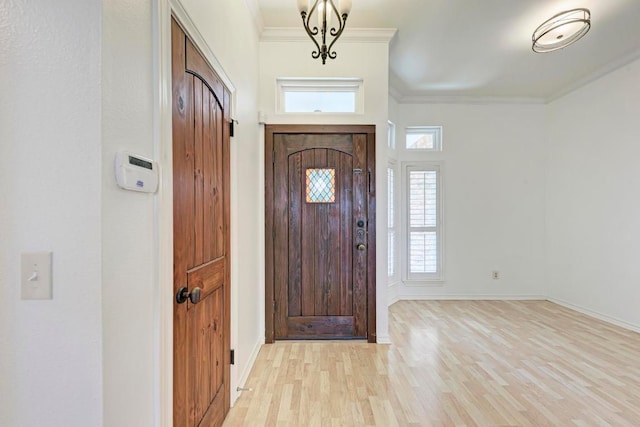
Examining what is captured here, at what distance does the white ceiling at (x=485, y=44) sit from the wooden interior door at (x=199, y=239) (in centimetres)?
165

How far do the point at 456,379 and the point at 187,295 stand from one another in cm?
218

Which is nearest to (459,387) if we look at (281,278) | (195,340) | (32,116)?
(281,278)

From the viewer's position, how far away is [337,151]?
309 cm

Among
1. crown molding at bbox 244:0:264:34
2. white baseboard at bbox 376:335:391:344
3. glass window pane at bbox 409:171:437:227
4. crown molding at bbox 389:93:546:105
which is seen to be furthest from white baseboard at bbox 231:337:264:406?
crown molding at bbox 389:93:546:105

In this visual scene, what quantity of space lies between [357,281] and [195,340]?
190 cm

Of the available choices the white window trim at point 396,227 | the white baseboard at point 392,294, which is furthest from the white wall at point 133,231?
the white baseboard at point 392,294

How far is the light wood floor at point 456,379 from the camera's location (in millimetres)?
1940

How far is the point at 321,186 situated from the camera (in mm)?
3098

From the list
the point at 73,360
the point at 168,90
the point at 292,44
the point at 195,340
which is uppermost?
the point at 292,44

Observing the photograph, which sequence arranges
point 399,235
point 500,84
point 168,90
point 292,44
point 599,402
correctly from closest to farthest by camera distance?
point 168,90, point 599,402, point 292,44, point 500,84, point 399,235

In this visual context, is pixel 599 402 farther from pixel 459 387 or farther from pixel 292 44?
pixel 292 44

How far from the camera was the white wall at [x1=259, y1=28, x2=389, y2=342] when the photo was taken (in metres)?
3.07

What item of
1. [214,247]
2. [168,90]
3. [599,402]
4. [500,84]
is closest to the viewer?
[168,90]

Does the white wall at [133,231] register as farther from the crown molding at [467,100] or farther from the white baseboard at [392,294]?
the crown molding at [467,100]
